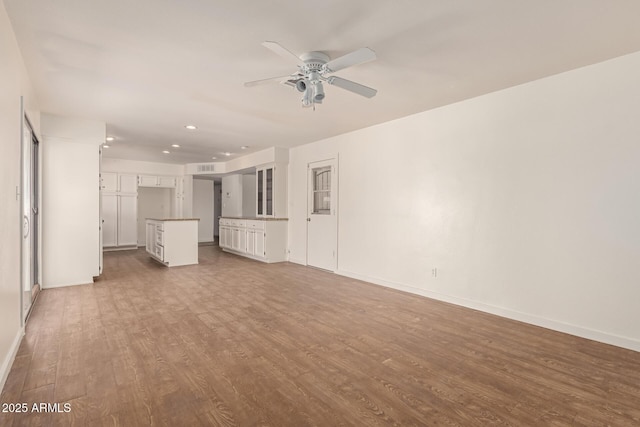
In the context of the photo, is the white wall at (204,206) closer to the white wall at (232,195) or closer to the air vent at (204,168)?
the white wall at (232,195)

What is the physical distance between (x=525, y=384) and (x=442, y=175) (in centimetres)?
258

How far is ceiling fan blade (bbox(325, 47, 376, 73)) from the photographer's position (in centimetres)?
228

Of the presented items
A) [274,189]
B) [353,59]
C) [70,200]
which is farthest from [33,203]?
[353,59]

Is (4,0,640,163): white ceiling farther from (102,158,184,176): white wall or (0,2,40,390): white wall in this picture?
(102,158,184,176): white wall

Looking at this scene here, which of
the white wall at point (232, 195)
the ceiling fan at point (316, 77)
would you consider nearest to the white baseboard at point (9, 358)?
the ceiling fan at point (316, 77)

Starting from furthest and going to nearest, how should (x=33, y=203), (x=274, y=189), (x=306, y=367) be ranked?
(x=274, y=189) < (x=33, y=203) < (x=306, y=367)

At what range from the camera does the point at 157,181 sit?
8.91 meters

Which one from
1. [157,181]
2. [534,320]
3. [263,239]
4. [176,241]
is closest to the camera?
[534,320]

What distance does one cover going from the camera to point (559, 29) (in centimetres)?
234

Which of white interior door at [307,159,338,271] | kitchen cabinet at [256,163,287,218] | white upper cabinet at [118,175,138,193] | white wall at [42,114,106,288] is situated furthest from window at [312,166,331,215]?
white upper cabinet at [118,175,138,193]

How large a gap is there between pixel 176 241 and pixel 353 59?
5254mm

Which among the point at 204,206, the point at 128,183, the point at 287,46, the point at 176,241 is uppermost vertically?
the point at 287,46

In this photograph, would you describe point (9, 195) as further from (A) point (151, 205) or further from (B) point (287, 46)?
(A) point (151, 205)

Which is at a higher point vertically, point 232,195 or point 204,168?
point 204,168
